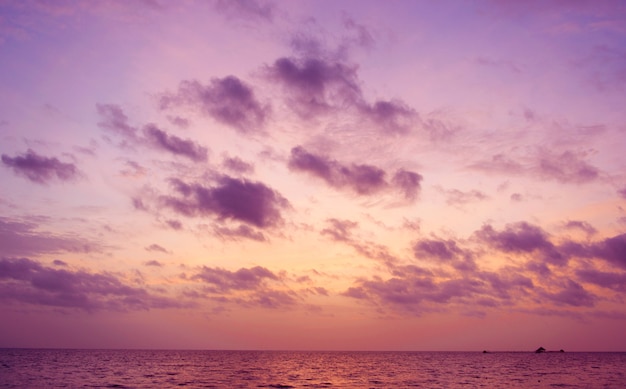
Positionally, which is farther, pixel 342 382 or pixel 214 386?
pixel 342 382

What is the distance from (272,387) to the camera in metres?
87.0

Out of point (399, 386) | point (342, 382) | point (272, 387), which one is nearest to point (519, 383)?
point (399, 386)

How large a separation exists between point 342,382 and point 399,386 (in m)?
13.1

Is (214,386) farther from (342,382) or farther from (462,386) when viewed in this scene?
(462,386)

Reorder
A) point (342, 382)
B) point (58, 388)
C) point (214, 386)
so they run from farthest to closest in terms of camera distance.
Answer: point (342, 382)
point (214, 386)
point (58, 388)

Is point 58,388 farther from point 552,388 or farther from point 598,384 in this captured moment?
point 598,384

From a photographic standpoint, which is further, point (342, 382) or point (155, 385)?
point (342, 382)

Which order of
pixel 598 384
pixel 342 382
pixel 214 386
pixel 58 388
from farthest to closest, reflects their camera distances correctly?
1. pixel 342 382
2. pixel 598 384
3. pixel 214 386
4. pixel 58 388

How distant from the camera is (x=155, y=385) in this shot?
286ft

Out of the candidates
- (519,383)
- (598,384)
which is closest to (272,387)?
(519,383)

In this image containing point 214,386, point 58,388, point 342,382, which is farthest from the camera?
point 342,382

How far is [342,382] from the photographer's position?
9919cm

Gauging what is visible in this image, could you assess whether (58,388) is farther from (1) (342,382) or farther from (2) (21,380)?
(1) (342,382)

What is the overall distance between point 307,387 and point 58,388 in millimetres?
39927
